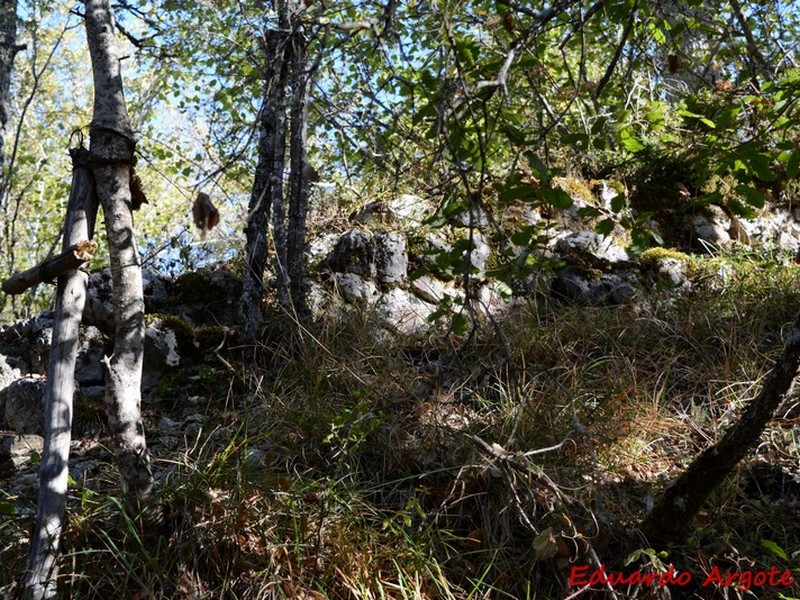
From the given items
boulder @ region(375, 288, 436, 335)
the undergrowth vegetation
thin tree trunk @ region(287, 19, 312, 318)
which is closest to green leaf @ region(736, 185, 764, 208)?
the undergrowth vegetation

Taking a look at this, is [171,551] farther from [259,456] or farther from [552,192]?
[552,192]

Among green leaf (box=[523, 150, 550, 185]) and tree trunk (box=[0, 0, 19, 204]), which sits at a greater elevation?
tree trunk (box=[0, 0, 19, 204])

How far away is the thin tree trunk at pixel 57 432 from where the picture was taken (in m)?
2.70

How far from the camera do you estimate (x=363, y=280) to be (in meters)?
5.28

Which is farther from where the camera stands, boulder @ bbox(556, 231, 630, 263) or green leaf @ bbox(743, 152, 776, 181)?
boulder @ bbox(556, 231, 630, 263)

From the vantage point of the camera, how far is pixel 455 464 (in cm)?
358

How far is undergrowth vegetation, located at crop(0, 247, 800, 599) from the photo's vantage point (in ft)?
9.77

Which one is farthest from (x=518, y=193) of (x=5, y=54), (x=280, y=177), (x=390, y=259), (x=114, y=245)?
(x=5, y=54)

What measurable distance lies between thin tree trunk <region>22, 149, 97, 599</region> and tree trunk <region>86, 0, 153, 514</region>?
0.48ft

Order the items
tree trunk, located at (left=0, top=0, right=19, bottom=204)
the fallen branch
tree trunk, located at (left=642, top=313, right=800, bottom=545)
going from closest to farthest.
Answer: tree trunk, located at (left=642, top=313, right=800, bottom=545)
the fallen branch
tree trunk, located at (left=0, top=0, right=19, bottom=204)

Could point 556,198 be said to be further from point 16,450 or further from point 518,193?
point 16,450

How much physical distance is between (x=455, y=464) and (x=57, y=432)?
6.10ft

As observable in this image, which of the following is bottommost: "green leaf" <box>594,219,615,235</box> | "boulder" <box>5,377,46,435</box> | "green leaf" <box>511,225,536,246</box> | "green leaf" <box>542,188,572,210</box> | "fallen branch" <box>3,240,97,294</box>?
"boulder" <box>5,377,46,435</box>

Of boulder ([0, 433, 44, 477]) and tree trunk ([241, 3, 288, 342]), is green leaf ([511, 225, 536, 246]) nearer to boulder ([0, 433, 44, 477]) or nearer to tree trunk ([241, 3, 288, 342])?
tree trunk ([241, 3, 288, 342])
